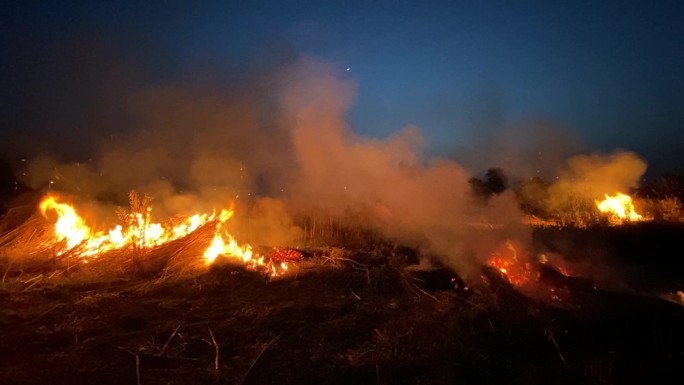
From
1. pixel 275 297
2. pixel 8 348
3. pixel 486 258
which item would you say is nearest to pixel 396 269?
pixel 486 258

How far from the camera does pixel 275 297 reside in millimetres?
7262

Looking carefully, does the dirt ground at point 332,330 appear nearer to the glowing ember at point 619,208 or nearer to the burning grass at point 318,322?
the burning grass at point 318,322

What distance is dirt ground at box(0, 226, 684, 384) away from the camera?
460cm

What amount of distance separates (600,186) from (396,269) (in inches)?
416

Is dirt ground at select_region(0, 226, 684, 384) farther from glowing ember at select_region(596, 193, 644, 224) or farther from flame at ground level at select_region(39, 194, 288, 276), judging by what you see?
glowing ember at select_region(596, 193, 644, 224)

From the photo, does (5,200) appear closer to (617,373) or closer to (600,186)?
(617,373)

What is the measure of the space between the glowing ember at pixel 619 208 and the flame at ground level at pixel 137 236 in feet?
32.2

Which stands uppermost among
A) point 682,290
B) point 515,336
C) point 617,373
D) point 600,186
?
point 600,186

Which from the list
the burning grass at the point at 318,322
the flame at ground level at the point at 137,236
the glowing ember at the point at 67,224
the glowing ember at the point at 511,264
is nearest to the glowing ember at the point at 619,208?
the burning grass at the point at 318,322

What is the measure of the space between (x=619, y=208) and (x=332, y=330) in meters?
11.8

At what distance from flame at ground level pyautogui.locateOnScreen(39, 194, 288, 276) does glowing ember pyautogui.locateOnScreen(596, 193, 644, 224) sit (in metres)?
9.81

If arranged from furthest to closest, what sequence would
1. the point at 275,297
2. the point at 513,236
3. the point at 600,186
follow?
the point at 600,186 < the point at 513,236 < the point at 275,297

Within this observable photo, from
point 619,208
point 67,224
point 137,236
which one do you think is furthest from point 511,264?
point 67,224

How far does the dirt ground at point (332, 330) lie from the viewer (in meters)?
4.60
